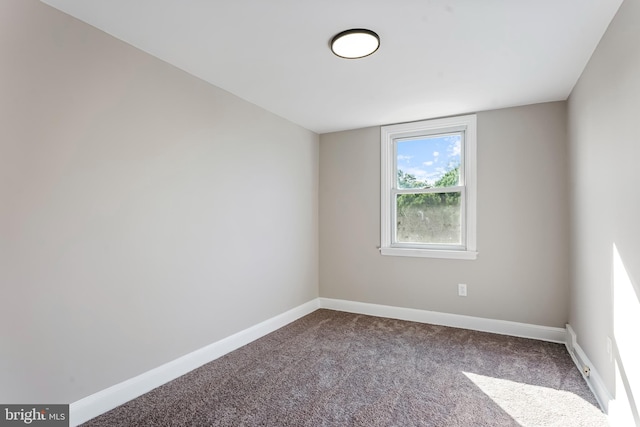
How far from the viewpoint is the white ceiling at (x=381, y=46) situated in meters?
1.84

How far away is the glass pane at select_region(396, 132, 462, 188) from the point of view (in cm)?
381

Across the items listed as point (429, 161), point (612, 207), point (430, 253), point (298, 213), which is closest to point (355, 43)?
point (612, 207)

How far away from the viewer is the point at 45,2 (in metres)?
1.79

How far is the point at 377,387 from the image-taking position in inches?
92.2

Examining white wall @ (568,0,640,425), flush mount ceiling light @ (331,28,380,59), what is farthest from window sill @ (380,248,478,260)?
flush mount ceiling light @ (331,28,380,59)

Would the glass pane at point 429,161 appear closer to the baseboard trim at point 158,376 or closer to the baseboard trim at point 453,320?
the baseboard trim at point 453,320

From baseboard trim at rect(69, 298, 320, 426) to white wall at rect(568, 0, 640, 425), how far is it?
2670 millimetres

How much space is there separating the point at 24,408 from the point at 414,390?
2229 mm

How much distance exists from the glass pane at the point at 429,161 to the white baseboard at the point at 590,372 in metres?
1.79

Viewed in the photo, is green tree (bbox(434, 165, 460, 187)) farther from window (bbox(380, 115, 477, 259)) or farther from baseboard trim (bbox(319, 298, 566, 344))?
baseboard trim (bbox(319, 298, 566, 344))

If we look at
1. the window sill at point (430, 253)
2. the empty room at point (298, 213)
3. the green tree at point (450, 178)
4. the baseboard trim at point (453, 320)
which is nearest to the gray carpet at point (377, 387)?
the empty room at point (298, 213)

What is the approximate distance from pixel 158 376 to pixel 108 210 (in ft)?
3.95

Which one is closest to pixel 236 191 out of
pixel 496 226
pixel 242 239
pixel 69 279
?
pixel 242 239

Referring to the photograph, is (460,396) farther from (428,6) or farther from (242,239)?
(428,6)
